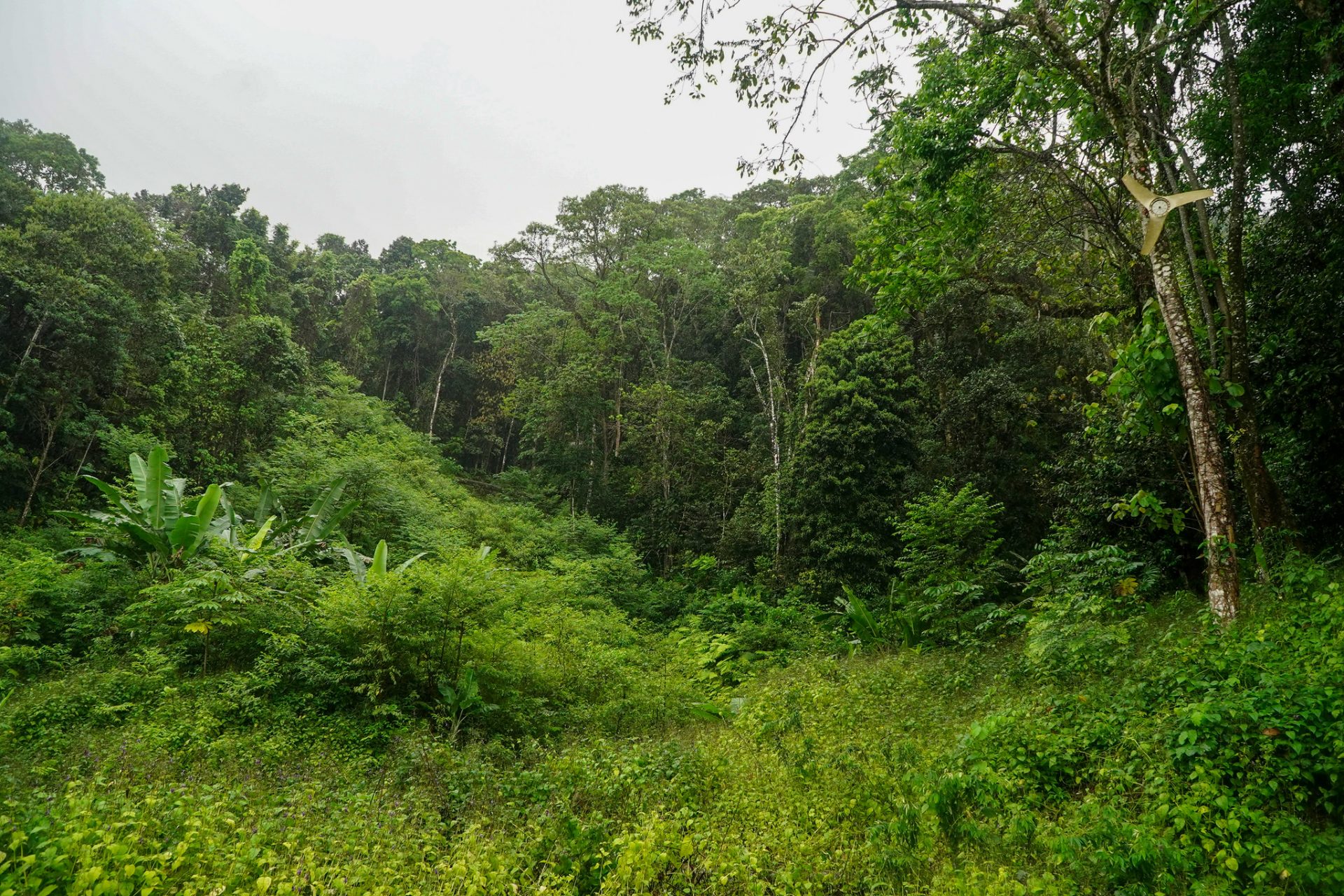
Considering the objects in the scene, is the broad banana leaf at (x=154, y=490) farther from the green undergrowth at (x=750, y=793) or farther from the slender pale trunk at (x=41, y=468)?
the slender pale trunk at (x=41, y=468)

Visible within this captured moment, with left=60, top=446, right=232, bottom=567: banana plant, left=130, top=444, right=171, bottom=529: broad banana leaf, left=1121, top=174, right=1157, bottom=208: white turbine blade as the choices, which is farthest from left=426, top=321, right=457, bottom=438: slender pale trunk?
left=1121, top=174, right=1157, bottom=208: white turbine blade

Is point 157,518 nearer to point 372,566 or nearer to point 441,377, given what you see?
point 372,566

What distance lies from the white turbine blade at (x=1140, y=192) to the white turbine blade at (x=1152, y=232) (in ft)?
0.41

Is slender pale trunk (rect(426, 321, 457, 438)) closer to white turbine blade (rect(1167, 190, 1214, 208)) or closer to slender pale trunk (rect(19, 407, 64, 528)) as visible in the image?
slender pale trunk (rect(19, 407, 64, 528))

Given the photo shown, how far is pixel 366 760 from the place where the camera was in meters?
5.00

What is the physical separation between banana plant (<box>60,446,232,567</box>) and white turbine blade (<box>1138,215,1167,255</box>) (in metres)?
9.85

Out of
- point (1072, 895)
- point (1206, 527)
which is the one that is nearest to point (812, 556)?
point (1206, 527)

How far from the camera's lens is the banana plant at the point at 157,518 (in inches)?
294

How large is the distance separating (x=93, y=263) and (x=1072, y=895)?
18728 millimetres

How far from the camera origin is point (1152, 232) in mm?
5047

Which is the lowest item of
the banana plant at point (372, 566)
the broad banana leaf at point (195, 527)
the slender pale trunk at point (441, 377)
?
the banana plant at point (372, 566)

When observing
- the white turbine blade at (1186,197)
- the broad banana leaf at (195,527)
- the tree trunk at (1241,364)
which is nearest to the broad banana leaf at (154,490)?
the broad banana leaf at (195,527)

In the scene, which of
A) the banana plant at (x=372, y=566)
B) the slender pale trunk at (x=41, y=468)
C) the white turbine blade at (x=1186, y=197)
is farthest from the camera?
the slender pale trunk at (x=41, y=468)

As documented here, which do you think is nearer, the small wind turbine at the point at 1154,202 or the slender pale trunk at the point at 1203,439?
the slender pale trunk at the point at 1203,439
